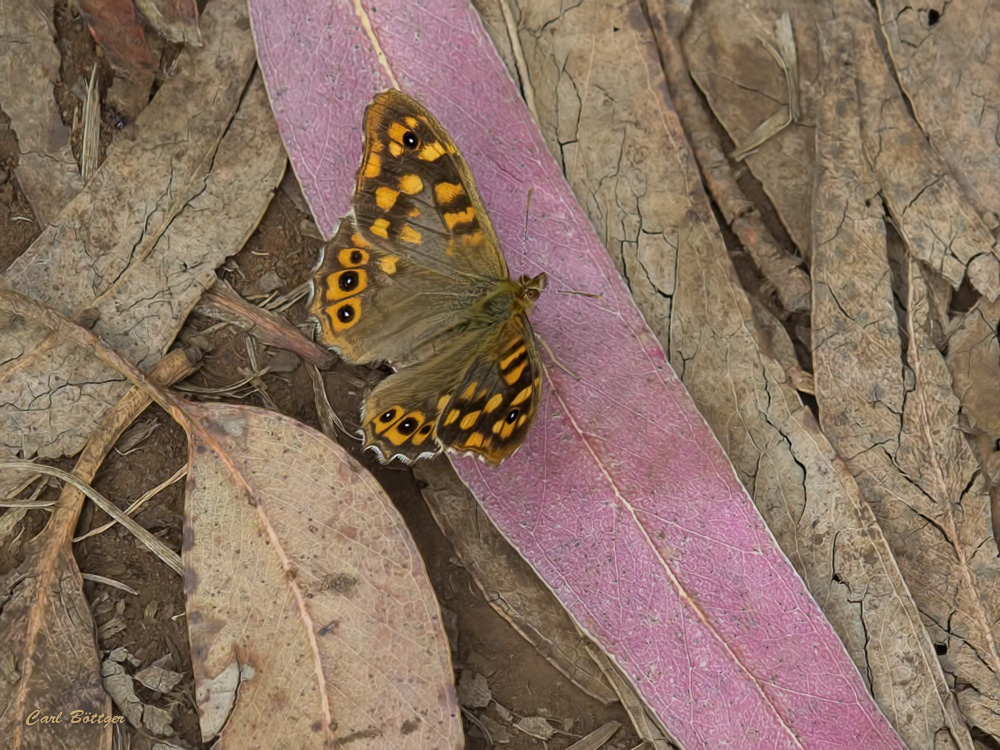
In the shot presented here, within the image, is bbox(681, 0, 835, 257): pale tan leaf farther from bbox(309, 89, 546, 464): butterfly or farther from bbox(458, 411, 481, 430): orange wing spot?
bbox(458, 411, 481, 430): orange wing spot

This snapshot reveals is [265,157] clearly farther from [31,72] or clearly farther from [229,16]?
[31,72]

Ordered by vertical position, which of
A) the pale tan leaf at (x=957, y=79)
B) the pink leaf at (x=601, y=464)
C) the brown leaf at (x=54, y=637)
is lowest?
the brown leaf at (x=54, y=637)

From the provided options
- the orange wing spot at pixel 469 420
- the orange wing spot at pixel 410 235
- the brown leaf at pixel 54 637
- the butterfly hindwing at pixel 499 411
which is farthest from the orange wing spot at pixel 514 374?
the brown leaf at pixel 54 637

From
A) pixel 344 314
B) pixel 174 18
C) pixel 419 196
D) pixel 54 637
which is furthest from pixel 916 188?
pixel 54 637

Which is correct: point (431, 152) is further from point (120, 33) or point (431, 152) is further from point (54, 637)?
point (54, 637)

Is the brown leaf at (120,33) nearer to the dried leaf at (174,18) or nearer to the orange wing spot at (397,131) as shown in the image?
the dried leaf at (174,18)

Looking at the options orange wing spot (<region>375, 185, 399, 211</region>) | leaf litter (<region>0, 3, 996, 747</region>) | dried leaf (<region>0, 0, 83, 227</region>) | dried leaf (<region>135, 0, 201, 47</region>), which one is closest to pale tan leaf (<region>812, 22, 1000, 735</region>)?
leaf litter (<region>0, 3, 996, 747</region>)
